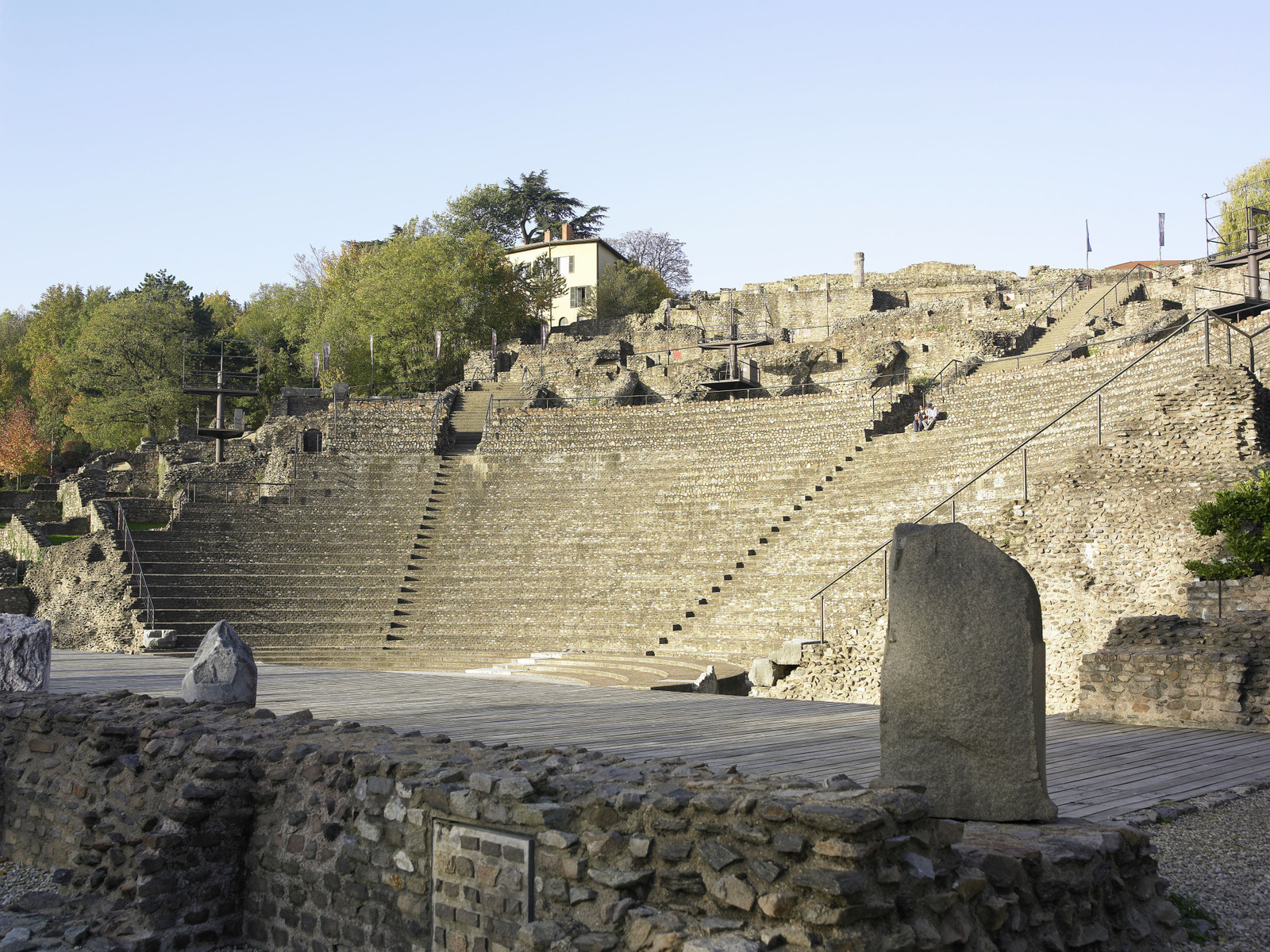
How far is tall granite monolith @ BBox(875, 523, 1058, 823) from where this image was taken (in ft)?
16.0

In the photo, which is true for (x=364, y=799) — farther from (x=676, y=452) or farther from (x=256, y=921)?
(x=676, y=452)

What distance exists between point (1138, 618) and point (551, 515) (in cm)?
1339

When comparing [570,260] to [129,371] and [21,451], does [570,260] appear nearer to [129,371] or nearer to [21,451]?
[129,371]

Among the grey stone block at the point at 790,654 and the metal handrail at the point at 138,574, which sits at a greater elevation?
the metal handrail at the point at 138,574

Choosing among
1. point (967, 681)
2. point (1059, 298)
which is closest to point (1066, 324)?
point (1059, 298)

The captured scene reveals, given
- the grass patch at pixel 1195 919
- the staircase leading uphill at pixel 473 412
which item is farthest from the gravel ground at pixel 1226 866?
the staircase leading uphill at pixel 473 412

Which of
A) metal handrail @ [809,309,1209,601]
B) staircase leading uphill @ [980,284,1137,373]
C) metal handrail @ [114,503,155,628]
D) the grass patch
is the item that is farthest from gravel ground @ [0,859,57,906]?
staircase leading uphill @ [980,284,1137,373]

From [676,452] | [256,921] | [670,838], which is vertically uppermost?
[676,452]

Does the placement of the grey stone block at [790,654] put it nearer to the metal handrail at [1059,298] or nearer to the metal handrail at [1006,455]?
the metal handrail at [1006,455]

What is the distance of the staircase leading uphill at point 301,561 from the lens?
18953mm

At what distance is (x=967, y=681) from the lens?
489cm

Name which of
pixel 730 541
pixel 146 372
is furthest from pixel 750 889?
pixel 146 372

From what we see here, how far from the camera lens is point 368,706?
10.6 meters

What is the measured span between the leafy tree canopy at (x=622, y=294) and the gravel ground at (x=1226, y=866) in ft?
154
